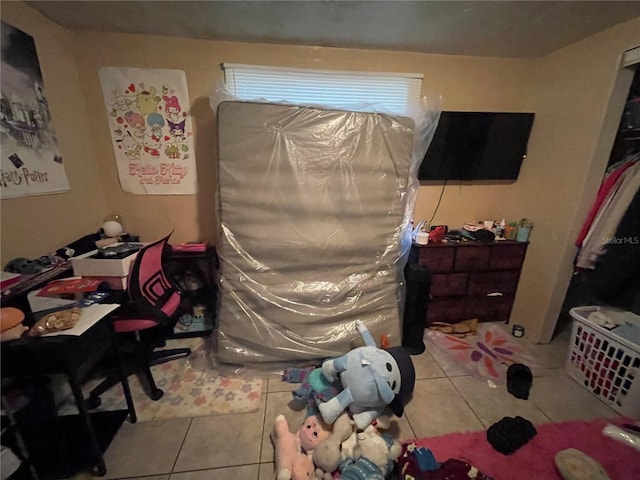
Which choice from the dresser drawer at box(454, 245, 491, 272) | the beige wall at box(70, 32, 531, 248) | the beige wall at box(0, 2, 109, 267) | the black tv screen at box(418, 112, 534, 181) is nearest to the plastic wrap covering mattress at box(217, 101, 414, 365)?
the black tv screen at box(418, 112, 534, 181)

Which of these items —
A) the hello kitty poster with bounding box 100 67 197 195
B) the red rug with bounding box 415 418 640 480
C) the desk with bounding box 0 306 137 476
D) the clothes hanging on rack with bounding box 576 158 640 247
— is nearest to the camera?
the desk with bounding box 0 306 137 476


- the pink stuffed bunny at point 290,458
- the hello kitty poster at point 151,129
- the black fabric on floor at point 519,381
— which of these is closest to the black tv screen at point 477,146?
the black fabric on floor at point 519,381

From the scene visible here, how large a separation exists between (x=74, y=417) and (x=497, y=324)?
3.10 metres

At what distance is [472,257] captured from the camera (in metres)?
2.24

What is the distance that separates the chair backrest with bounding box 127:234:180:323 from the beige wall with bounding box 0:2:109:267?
2.04 ft

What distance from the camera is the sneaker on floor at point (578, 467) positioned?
3.91 ft

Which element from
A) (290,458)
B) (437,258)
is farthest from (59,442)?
(437,258)

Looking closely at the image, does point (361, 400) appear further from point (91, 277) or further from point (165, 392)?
point (91, 277)

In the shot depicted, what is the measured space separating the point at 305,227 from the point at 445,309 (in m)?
1.47

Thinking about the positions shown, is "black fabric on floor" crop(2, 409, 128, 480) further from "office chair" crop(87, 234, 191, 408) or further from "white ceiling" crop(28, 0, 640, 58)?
"white ceiling" crop(28, 0, 640, 58)

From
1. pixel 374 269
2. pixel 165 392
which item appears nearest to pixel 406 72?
pixel 374 269

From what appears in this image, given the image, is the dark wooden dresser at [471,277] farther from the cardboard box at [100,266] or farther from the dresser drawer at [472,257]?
the cardboard box at [100,266]

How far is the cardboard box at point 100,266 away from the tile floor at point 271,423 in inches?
34.0

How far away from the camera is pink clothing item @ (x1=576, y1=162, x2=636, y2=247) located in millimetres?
1751
